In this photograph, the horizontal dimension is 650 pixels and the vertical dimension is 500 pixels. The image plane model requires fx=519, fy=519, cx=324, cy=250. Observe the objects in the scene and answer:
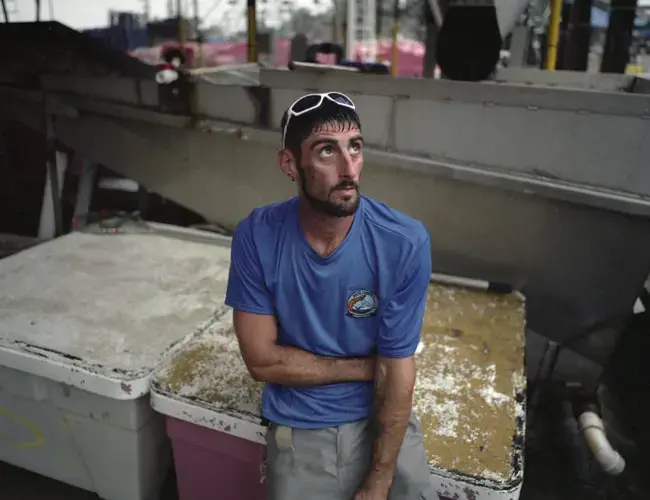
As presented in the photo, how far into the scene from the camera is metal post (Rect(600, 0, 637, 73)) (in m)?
4.77

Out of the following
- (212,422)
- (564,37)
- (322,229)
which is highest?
(564,37)

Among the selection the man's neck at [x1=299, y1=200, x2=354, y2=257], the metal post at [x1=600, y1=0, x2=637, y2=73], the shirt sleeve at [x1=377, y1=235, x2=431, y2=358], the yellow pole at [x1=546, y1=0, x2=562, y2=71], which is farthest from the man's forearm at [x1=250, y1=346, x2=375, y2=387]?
the metal post at [x1=600, y1=0, x2=637, y2=73]

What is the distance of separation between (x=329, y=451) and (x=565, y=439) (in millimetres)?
1668

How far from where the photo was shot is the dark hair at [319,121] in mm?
1219

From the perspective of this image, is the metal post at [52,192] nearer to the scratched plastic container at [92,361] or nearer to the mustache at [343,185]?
the scratched plastic container at [92,361]

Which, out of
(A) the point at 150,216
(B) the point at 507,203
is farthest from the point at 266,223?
(A) the point at 150,216

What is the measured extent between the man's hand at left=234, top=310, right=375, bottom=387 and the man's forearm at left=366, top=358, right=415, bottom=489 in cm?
8

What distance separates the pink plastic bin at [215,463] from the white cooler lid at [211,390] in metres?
0.06

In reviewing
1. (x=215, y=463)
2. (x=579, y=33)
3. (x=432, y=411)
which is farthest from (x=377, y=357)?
(x=579, y=33)

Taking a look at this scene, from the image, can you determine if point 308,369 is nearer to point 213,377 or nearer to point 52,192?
point 213,377

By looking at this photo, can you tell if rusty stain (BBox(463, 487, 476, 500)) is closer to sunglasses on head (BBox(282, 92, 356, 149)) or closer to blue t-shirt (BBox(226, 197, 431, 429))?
blue t-shirt (BBox(226, 197, 431, 429))

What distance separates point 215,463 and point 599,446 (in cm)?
159

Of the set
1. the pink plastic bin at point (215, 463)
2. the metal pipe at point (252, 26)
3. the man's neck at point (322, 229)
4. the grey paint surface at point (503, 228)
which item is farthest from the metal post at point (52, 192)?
the man's neck at point (322, 229)

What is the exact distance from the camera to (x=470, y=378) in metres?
1.79
